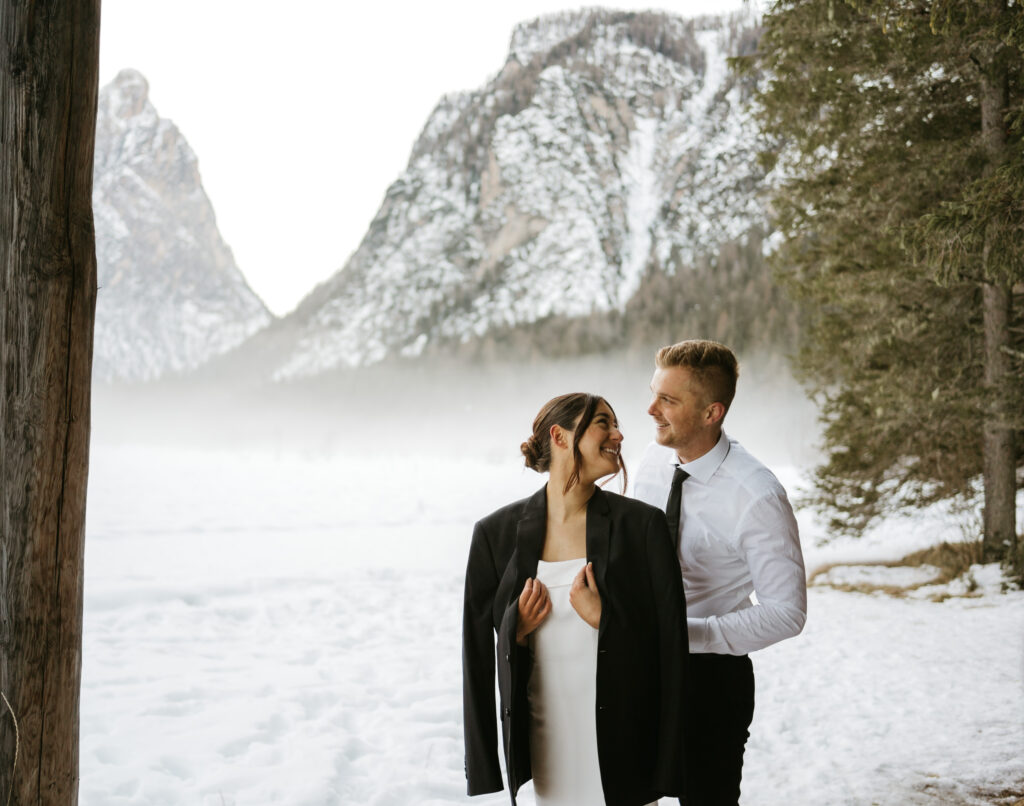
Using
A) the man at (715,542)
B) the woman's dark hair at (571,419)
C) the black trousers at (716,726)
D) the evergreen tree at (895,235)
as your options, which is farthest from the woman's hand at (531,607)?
the evergreen tree at (895,235)

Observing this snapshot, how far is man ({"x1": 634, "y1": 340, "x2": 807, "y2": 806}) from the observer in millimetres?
1980

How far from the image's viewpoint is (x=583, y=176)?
5285 inches

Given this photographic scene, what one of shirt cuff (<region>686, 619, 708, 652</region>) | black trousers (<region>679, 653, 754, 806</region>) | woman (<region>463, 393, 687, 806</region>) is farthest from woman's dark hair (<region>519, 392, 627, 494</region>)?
black trousers (<region>679, 653, 754, 806</region>)

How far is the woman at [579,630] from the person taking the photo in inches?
72.6

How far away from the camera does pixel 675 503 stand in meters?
2.13

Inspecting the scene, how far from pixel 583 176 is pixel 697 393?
138136mm

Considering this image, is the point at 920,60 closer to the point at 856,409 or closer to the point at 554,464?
the point at 856,409

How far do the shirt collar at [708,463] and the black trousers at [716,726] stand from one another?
47cm

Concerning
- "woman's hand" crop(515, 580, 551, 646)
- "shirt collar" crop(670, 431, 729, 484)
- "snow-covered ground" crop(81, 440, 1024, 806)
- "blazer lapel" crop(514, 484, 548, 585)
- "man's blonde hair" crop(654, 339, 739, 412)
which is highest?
"man's blonde hair" crop(654, 339, 739, 412)

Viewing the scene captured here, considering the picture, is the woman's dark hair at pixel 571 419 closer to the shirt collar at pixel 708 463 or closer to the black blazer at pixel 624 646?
the black blazer at pixel 624 646

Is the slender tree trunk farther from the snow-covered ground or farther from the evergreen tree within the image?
the snow-covered ground

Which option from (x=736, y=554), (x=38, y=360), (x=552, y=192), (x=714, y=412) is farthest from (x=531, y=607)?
(x=552, y=192)

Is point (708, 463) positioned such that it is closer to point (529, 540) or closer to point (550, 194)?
point (529, 540)

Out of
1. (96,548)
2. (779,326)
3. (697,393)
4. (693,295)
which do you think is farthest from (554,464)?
(693,295)
